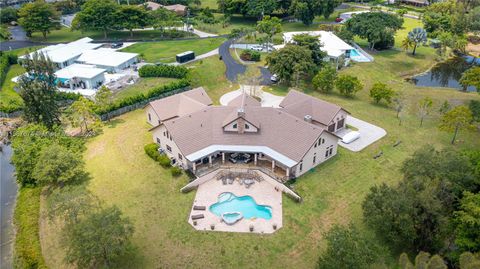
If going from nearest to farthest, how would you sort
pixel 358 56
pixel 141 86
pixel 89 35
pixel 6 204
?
pixel 6 204 < pixel 141 86 < pixel 358 56 < pixel 89 35

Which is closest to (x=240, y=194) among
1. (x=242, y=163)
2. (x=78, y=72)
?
(x=242, y=163)

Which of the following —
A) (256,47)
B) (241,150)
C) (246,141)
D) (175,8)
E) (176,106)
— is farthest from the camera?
(175,8)

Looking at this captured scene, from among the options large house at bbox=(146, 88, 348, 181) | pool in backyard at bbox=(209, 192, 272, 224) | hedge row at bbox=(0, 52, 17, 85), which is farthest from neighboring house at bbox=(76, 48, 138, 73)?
pool in backyard at bbox=(209, 192, 272, 224)

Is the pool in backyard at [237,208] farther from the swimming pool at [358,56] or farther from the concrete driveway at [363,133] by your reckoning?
the swimming pool at [358,56]

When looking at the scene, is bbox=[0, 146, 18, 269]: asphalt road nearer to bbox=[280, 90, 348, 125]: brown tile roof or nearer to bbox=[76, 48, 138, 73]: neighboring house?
bbox=[76, 48, 138, 73]: neighboring house

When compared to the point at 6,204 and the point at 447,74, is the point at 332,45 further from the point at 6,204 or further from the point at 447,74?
the point at 6,204
